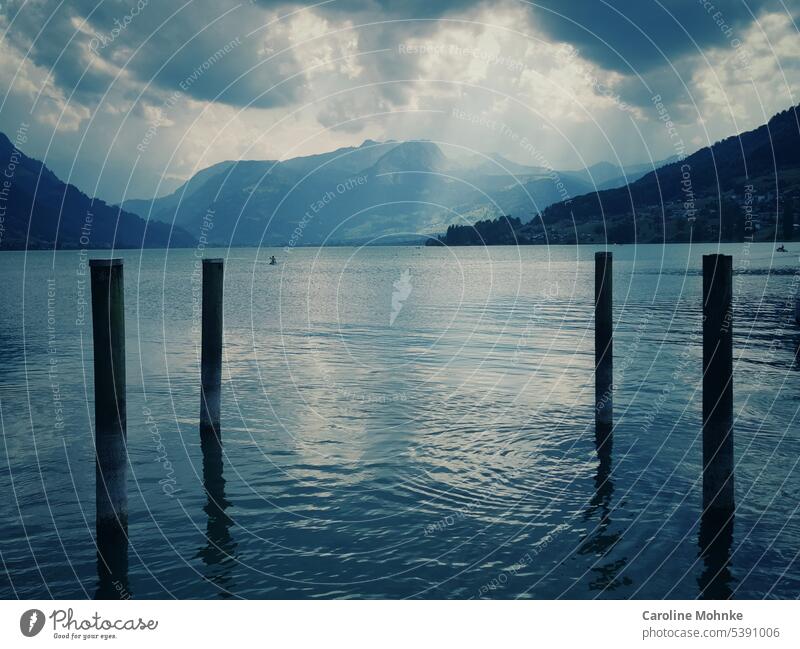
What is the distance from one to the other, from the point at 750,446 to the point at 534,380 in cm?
1012

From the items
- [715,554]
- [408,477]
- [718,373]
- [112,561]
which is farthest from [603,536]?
[112,561]

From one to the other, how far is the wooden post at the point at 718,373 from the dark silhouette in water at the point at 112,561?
1052cm

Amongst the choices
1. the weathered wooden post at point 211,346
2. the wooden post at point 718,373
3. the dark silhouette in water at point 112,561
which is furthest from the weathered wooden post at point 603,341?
the dark silhouette in water at point 112,561

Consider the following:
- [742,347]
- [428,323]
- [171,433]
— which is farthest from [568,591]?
[428,323]

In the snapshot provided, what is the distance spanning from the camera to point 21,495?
14.8 m

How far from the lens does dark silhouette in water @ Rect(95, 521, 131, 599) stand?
429 inches

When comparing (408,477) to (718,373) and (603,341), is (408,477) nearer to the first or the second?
(603,341)

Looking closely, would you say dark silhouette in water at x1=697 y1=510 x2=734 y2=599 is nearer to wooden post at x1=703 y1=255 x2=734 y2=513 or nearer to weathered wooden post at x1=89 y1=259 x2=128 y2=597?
wooden post at x1=703 y1=255 x2=734 y2=513

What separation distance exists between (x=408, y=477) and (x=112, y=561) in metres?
6.66

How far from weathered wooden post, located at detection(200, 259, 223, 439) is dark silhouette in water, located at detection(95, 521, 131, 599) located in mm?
6815

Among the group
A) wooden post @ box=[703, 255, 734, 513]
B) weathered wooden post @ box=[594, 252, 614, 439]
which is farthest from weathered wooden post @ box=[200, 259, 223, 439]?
wooden post @ box=[703, 255, 734, 513]

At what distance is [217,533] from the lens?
42.5 feet

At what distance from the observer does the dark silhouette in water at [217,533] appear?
37.0 feet

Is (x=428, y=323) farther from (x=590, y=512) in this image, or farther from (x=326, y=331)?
(x=590, y=512)
